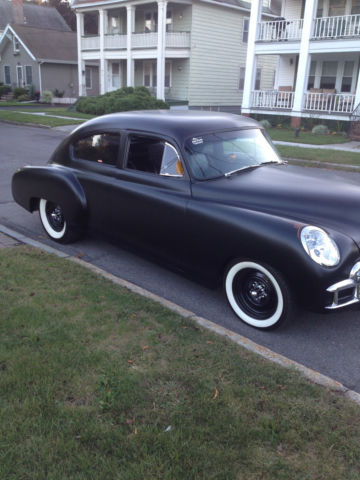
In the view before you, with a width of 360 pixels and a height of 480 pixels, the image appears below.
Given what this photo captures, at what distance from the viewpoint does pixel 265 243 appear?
3.60m

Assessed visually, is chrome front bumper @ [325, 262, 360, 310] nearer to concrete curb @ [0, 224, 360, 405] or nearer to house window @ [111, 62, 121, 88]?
concrete curb @ [0, 224, 360, 405]

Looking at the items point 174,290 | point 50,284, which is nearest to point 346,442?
point 174,290

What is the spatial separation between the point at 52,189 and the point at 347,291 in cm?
369

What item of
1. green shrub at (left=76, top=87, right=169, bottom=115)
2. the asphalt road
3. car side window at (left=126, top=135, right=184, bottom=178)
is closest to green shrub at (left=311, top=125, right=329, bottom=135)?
green shrub at (left=76, top=87, right=169, bottom=115)

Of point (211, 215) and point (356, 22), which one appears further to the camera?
point (356, 22)

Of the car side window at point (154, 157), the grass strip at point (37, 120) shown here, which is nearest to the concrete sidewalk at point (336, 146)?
the grass strip at point (37, 120)

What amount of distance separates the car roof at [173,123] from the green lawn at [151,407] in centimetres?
182

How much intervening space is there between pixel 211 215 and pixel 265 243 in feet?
2.05

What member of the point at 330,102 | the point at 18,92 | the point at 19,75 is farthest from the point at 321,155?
the point at 19,75

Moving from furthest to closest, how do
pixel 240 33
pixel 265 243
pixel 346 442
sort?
pixel 240 33 → pixel 265 243 → pixel 346 442

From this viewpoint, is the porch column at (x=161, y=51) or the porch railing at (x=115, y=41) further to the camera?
the porch railing at (x=115, y=41)

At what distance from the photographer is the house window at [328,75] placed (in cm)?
2194

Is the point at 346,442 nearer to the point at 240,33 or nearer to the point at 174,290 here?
the point at 174,290

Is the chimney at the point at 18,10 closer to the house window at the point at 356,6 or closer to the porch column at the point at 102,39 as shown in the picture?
the porch column at the point at 102,39
